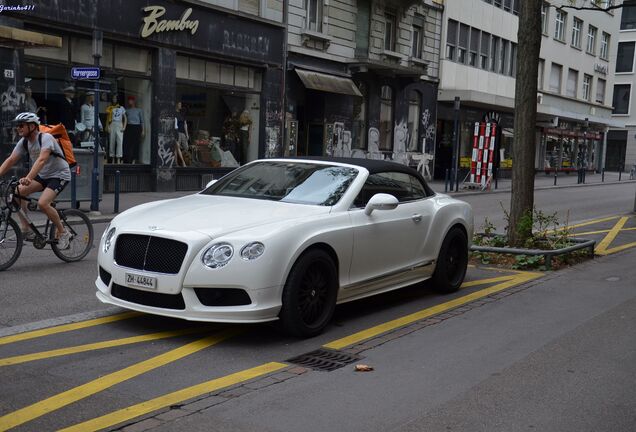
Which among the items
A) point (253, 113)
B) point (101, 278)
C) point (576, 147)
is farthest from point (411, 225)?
point (576, 147)

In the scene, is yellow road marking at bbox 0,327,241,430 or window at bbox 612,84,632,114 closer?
yellow road marking at bbox 0,327,241,430

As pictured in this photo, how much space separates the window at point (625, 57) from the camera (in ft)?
219

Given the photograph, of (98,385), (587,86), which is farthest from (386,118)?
(587,86)

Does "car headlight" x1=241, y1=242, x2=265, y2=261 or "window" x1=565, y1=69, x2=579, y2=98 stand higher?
"window" x1=565, y1=69, x2=579, y2=98

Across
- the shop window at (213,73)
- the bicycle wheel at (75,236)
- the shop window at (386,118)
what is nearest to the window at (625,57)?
the shop window at (386,118)

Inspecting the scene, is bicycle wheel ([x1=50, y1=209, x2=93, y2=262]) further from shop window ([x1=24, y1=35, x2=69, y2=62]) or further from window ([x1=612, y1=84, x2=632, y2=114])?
window ([x1=612, y1=84, x2=632, y2=114])

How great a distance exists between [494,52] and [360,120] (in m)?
13.8

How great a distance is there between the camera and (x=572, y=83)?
Result: 5191 cm

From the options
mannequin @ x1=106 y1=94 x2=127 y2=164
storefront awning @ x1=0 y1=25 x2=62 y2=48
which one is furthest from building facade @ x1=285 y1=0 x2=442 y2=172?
storefront awning @ x1=0 y1=25 x2=62 y2=48

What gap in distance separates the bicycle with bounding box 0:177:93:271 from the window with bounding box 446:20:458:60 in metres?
28.6

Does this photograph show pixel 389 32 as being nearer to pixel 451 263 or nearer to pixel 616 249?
pixel 616 249

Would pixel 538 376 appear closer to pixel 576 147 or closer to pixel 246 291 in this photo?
pixel 246 291

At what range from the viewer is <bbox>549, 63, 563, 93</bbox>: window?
158 ft

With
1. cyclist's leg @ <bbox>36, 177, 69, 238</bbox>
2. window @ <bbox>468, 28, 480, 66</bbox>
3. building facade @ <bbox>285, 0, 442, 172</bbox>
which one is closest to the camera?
cyclist's leg @ <bbox>36, 177, 69, 238</bbox>
